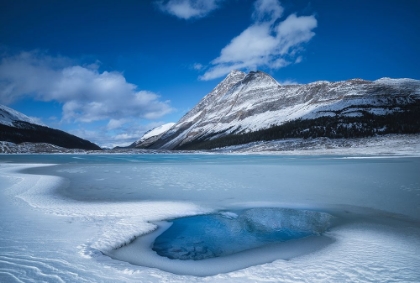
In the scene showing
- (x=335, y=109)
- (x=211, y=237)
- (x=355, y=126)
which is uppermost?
(x=335, y=109)

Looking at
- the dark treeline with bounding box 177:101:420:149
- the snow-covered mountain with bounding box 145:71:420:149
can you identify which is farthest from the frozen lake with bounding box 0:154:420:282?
the snow-covered mountain with bounding box 145:71:420:149

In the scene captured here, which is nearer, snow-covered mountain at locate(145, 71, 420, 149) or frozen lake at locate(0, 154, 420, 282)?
frozen lake at locate(0, 154, 420, 282)

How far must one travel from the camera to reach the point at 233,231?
6.89 m

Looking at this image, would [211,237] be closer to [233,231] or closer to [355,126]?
[233,231]

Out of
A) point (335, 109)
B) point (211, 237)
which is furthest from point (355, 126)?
point (211, 237)

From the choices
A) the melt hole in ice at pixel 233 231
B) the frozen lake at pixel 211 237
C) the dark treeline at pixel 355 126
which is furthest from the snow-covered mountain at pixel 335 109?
the melt hole in ice at pixel 233 231

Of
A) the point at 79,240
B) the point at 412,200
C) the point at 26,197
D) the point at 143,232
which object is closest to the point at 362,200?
the point at 412,200

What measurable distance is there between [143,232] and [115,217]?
1669 mm

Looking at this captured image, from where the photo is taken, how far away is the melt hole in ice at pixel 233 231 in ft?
18.5

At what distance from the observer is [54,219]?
7.30m

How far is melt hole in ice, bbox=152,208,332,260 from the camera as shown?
5633 millimetres

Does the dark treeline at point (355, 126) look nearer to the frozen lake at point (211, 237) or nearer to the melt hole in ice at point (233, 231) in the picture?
the frozen lake at point (211, 237)

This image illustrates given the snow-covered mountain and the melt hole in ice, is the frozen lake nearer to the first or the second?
the melt hole in ice

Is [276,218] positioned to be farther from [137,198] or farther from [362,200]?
[137,198]
